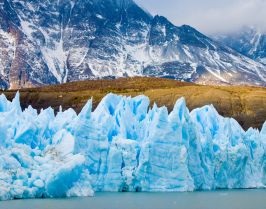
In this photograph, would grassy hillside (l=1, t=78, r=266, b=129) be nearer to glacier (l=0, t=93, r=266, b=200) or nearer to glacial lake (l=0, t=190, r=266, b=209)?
glacier (l=0, t=93, r=266, b=200)

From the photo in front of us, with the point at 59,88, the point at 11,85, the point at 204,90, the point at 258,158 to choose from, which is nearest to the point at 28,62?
the point at 11,85

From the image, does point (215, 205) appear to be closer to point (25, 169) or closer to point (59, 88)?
point (25, 169)

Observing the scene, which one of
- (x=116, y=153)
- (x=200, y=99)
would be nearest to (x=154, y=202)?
(x=116, y=153)


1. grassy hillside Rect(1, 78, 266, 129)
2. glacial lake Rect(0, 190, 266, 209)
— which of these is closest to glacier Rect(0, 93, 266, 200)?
glacial lake Rect(0, 190, 266, 209)

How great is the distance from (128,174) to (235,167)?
7.91 meters

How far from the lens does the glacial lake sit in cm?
2362

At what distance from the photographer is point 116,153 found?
3023 centimetres

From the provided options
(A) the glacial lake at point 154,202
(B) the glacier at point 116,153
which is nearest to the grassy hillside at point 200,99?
(B) the glacier at point 116,153

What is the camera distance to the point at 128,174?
30.3 metres

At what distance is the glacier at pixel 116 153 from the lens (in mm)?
25281

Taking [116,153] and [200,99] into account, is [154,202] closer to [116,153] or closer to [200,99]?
[116,153]

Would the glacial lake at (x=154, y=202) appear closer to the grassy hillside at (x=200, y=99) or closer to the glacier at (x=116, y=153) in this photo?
the glacier at (x=116, y=153)

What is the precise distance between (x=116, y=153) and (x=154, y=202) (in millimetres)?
4640

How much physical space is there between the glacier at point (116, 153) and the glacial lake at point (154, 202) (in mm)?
888
